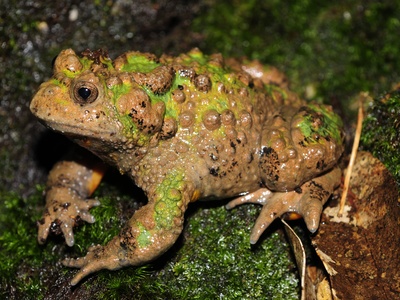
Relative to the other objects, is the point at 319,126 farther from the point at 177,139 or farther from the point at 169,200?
the point at 169,200

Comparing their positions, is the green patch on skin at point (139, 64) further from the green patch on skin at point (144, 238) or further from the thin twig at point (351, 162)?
the thin twig at point (351, 162)

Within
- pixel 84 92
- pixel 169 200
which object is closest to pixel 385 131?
pixel 169 200

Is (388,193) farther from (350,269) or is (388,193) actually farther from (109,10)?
(109,10)

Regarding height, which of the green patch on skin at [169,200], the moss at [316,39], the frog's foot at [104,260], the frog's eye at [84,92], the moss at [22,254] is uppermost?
the frog's eye at [84,92]

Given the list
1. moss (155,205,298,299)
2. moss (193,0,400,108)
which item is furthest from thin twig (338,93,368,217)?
moss (193,0,400,108)

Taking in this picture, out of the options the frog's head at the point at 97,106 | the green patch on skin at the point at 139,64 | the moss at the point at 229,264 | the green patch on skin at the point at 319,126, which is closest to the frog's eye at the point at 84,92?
the frog's head at the point at 97,106

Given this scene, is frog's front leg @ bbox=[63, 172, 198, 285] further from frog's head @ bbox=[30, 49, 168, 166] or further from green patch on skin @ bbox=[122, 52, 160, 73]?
green patch on skin @ bbox=[122, 52, 160, 73]
